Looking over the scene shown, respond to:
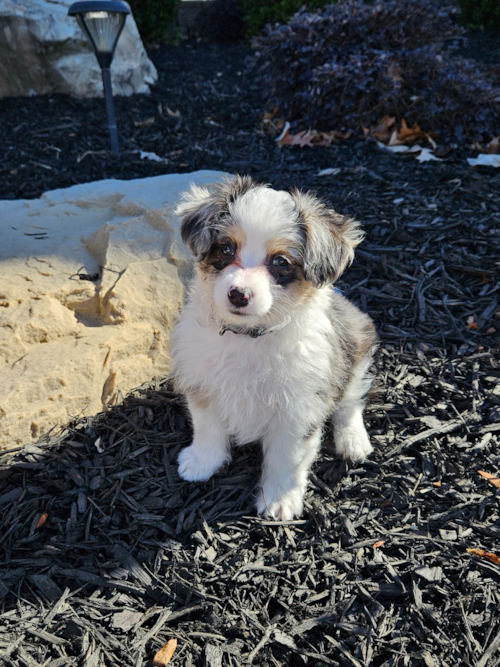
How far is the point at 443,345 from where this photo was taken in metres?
4.25

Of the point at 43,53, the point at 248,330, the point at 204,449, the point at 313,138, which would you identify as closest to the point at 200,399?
the point at 204,449

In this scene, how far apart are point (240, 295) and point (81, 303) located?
1.88 meters

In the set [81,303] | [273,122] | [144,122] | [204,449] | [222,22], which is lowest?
[204,449]

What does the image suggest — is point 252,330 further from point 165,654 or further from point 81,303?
point 81,303

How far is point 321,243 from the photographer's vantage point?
110 inches

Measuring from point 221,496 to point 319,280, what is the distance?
4.73ft

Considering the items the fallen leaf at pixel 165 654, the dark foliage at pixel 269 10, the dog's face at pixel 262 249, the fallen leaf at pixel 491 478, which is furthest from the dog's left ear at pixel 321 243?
the dark foliage at pixel 269 10

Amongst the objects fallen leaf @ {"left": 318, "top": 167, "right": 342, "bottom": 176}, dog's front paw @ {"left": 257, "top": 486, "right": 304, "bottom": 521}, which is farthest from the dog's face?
fallen leaf @ {"left": 318, "top": 167, "right": 342, "bottom": 176}

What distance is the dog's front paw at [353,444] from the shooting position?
3469mm

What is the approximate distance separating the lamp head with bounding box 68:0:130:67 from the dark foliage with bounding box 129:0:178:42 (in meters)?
6.13

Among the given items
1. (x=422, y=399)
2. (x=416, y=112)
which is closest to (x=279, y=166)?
(x=416, y=112)

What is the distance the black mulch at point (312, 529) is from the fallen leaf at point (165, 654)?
0.12 ft

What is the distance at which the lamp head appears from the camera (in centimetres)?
606

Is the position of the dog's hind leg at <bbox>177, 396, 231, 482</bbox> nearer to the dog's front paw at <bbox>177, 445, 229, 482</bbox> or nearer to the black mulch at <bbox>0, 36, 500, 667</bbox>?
the dog's front paw at <bbox>177, 445, 229, 482</bbox>
